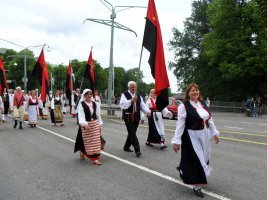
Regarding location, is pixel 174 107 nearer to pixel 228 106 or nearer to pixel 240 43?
pixel 240 43

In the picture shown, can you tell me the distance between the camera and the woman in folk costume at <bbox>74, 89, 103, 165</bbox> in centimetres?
929

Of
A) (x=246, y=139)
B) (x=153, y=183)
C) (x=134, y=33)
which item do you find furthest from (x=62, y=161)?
(x=134, y=33)

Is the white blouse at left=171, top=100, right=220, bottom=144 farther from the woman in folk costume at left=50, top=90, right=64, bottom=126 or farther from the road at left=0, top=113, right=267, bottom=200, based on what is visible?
the woman in folk costume at left=50, top=90, right=64, bottom=126

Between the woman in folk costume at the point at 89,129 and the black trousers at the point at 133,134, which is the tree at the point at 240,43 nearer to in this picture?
the black trousers at the point at 133,134

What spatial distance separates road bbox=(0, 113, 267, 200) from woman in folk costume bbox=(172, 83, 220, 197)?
318mm

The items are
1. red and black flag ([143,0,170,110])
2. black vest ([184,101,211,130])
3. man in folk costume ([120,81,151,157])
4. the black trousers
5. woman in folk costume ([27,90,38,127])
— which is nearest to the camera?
black vest ([184,101,211,130])

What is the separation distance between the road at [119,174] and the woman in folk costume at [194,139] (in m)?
0.32

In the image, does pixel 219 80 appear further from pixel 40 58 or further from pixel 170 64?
pixel 40 58

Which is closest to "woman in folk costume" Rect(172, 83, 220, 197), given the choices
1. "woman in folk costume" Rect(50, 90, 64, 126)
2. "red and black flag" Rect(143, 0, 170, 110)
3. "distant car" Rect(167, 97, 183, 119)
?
"red and black flag" Rect(143, 0, 170, 110)

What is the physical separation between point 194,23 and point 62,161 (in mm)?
50044

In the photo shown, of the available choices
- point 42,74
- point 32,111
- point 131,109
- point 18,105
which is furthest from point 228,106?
point 131,109

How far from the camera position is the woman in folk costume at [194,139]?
6.43 metres

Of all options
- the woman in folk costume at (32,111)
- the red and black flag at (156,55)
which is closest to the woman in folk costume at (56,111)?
the woman in folk costume at (32,111)

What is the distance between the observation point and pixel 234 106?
46.4 m
